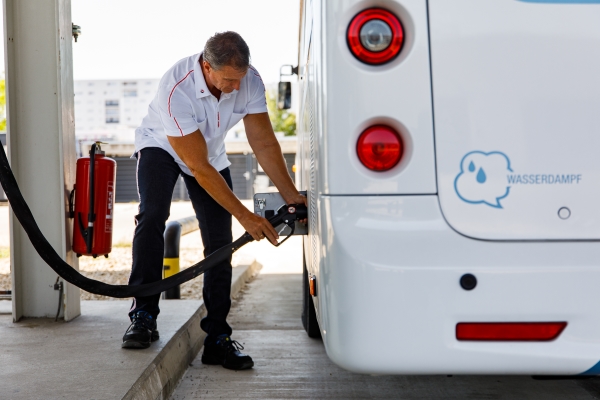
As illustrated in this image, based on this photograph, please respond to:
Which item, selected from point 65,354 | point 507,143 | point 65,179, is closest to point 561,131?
point 507,143

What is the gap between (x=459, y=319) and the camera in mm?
2098

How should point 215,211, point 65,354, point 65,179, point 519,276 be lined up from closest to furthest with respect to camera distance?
point 519,276 → point 65,354 → point 215,211 → point 65,179

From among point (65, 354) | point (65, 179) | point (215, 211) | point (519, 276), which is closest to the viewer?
point (519, 276)

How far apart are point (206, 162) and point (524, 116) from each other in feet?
5.72

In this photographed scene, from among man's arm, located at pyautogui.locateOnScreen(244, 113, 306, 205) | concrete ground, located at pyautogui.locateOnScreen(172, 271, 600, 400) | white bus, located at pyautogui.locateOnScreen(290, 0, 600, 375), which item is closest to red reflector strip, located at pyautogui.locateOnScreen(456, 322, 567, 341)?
white bus, located at pyautogui.locateOnScreen(290, 0, 600, 375)

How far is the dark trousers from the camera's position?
3672 mm

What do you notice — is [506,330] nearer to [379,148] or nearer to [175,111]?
[379,148]

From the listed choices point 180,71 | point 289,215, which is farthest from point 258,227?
point 180,71

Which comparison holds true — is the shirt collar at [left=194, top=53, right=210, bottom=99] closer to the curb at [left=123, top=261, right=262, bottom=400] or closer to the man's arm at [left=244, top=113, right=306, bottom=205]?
the man's arm at [left=244, top=113, right=306, bottom=205]

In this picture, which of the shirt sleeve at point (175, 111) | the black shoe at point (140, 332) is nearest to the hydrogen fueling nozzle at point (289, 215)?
the shirt sleeve at point (175, 111)

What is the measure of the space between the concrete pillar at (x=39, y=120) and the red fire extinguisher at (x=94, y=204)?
0.13m

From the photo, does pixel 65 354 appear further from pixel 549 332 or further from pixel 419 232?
pixel 549 332

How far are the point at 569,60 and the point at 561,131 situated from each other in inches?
8.9

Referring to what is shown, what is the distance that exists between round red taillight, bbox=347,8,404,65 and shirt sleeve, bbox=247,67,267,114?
1.67 metres
